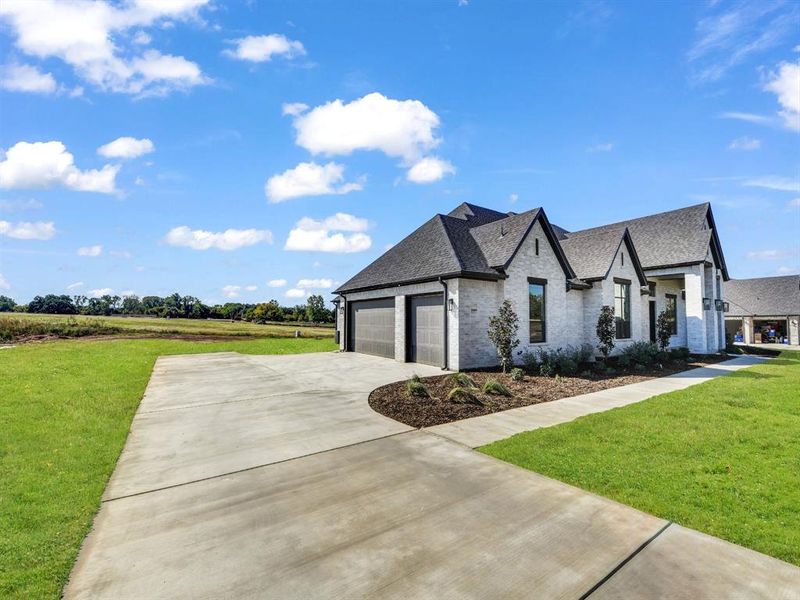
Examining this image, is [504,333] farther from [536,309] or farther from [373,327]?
[373,327]

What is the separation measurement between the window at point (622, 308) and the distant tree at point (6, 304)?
317 feet

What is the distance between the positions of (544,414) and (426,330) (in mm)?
7781

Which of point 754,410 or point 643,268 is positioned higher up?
point 643,268

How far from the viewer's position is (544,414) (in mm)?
7988

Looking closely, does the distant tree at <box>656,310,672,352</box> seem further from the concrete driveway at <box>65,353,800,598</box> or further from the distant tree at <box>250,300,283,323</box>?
the distant tree at <box>250,300,283,323</box>

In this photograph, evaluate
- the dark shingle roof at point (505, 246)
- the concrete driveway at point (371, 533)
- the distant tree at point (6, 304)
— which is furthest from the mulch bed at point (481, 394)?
the distant tree at point (6, 304)

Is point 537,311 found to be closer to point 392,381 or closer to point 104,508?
point 392,381

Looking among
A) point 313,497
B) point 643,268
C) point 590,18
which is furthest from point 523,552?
point 643,268

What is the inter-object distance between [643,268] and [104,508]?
2504 cm

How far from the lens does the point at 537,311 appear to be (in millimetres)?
15766

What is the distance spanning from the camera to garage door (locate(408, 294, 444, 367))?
14.7 meters

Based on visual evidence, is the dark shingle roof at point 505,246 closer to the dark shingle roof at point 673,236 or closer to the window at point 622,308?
the dark shingle roof at point 673,236

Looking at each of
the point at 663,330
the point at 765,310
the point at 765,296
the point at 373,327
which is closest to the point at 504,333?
the point at 373,327

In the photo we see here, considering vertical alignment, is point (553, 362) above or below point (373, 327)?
below
